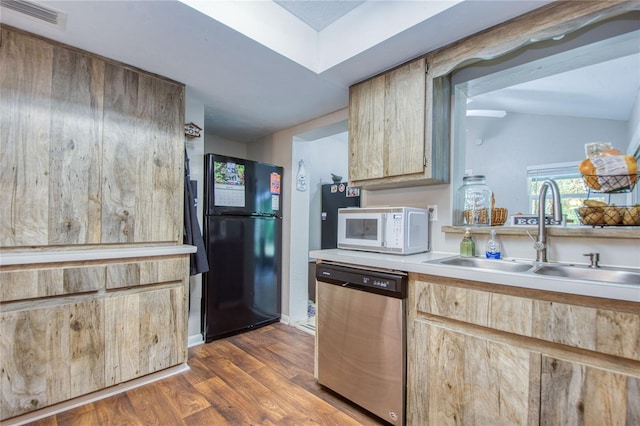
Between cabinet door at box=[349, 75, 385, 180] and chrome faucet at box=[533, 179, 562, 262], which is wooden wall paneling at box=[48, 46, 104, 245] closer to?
cabinet door at box=[349, 75, 385, 180]

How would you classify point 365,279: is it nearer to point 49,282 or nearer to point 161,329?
point 161,329

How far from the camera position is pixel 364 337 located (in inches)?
65.7

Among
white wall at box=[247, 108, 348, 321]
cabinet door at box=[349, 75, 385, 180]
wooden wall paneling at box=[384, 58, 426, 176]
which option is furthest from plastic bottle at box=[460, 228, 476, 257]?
white wall at box=[247, 108, 348, 321]

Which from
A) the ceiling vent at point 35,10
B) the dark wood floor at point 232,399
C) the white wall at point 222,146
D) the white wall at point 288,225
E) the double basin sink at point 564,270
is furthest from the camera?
the white wall at point 222,146

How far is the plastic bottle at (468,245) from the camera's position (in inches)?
69.8

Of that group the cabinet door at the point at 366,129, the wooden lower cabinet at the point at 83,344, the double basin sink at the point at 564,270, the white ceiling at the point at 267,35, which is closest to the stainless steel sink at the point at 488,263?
the double basin sink at the point at 564,270

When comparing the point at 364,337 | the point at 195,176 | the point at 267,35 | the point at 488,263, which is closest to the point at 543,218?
the point at 488,263

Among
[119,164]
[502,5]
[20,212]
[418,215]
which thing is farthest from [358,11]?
[20,212]

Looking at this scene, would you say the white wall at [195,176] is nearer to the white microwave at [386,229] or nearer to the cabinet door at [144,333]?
the cabinet door at [144,333]

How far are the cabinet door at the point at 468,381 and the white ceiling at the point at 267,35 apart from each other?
1.58 m

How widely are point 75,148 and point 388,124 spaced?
Answer: 201cm

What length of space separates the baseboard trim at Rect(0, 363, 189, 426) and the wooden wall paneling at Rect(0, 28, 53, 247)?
94 centimetres

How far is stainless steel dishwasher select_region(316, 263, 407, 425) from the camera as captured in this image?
154cm

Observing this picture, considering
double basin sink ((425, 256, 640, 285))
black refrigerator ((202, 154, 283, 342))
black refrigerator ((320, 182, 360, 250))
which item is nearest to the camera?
double basin sink ((425, 256, 640, 285))
